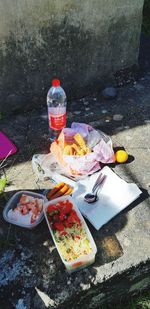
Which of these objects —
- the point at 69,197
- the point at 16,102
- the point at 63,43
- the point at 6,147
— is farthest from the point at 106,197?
the point at 63,43

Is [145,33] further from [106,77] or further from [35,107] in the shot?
[35,107]

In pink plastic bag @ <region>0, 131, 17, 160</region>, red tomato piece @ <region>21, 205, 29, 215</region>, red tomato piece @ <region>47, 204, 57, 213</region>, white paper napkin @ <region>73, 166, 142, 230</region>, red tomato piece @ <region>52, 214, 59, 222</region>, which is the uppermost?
pink plastic bag @ <region>0, 131, 17, 160</region>

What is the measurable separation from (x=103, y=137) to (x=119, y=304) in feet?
4.65

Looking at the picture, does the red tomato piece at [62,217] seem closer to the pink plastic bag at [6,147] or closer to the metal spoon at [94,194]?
the metal spoon at [94,194]

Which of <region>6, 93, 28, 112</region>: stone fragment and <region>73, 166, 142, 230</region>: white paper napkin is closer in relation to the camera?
<region>73, 166, 142, 230</region>: white paper napkin

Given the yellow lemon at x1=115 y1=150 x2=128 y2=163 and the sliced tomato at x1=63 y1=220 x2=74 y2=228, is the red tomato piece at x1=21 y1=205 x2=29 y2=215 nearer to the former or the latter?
the sliced tomato at x1=63 y1=220 x2=74 y2=228

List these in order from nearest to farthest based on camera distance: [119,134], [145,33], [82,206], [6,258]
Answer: [6,258] → [82,206] → [119,134] → [145,33]

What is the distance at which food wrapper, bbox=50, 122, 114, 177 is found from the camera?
130 inches

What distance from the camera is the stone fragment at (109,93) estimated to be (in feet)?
13.6

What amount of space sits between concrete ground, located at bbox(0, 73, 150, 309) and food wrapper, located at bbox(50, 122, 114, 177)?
0.17 meters

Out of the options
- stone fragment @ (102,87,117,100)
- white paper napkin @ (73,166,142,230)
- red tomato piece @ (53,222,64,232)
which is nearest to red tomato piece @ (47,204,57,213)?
red tomato piece @ (53,222,64,232)

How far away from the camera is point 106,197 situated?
314 cm

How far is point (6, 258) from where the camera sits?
274 centimetres

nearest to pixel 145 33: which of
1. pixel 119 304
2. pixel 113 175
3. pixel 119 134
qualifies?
pixel 119 134
